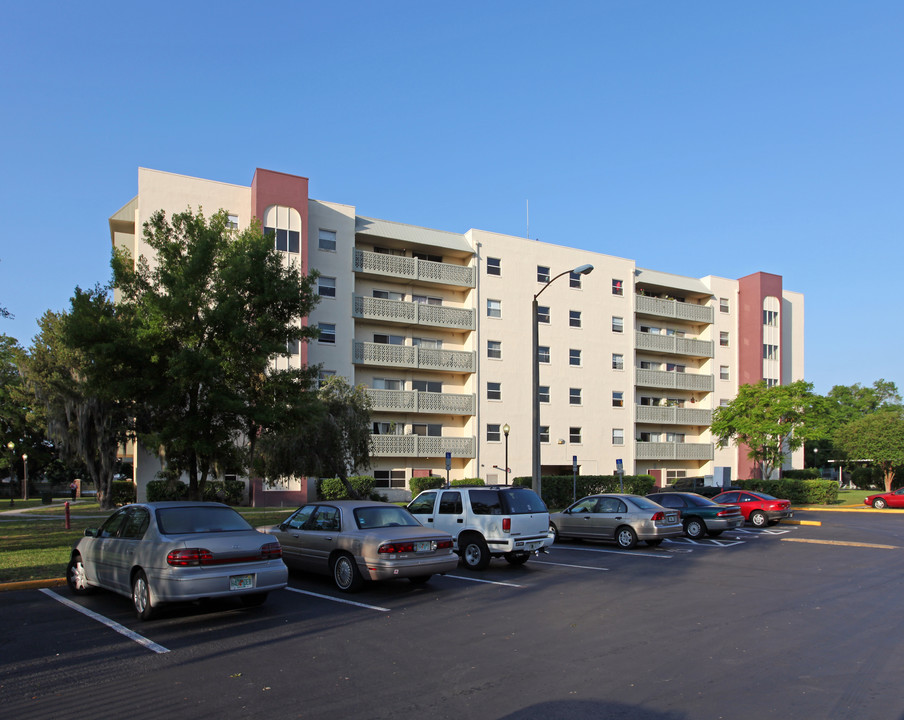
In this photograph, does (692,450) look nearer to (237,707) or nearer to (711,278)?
(711,278)

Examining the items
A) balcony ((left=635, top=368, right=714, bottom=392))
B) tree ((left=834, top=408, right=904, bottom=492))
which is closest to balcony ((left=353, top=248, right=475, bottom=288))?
balcony ((left=635, top=368, right=714, bottom=392))

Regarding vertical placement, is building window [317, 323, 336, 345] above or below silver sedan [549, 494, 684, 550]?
above

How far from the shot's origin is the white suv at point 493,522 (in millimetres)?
13773

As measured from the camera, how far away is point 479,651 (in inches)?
304

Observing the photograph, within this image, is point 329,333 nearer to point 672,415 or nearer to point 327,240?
point 327,240

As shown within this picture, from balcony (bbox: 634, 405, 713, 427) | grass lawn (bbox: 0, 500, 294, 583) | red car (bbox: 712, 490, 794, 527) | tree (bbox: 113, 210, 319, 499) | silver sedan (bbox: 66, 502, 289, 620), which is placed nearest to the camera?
silver sedan (bbox: 66, 502, 289, 620)

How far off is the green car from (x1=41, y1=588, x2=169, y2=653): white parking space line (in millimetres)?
15617

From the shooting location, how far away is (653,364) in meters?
52.4

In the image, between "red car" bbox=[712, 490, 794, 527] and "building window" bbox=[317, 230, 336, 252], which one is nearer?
"red car" bbox=[712, 490, 794, 527]

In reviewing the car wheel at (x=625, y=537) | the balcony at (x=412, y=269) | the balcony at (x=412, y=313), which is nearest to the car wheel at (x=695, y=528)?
the car wheel at (x=625, y=537)

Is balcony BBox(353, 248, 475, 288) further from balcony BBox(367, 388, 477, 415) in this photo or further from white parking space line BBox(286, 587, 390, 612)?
white parking space line BBox(286, 587, 390, 612)

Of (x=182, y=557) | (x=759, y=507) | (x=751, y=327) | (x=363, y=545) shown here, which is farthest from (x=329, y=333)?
(x=751, y=327)

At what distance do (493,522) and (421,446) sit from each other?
2609 centimetres

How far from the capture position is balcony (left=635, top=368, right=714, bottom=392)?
49.6 m
